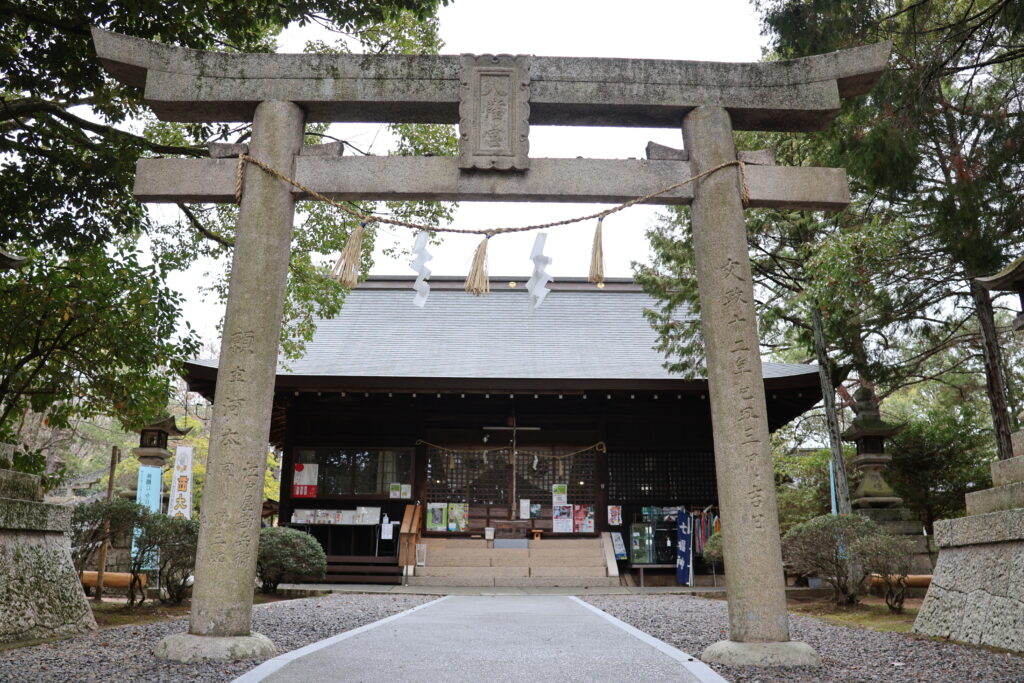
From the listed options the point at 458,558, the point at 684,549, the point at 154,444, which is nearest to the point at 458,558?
the point at 458,558

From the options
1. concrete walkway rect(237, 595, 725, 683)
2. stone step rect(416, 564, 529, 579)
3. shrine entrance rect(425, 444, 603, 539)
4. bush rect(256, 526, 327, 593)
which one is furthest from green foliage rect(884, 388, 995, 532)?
bush rect(256, 526, 327, 593)

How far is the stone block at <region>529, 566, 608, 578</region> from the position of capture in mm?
13930

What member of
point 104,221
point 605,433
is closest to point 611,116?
point 104,221

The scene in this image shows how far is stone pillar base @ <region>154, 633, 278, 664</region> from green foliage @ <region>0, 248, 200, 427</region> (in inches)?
125

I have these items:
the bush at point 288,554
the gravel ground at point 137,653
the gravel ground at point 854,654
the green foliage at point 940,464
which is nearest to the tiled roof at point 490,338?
the green foliage at point 940,464

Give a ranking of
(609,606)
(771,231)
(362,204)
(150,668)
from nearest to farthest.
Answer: (150,668) → (609,606) → (362,204) → (771,231)

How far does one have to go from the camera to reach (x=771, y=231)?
472 inches

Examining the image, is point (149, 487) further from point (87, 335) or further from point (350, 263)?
point (350, 263)

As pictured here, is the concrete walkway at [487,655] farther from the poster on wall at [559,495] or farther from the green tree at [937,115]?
the poster on wall at [559,495]

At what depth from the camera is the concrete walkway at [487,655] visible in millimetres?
3873

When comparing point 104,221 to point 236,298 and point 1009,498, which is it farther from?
point 1009,498

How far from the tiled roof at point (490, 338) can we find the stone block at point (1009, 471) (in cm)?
842

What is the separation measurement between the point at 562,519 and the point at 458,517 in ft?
6.97

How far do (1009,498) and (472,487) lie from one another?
11326mm
